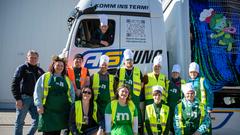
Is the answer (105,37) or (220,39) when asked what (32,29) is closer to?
(105,37)

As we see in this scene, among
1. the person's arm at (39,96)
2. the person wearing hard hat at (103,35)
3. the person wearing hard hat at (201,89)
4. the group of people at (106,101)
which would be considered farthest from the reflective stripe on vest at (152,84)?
the person's arm at (39,96)

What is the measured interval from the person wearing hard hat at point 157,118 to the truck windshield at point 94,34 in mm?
1707

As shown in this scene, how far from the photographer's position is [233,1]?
695 centimetres

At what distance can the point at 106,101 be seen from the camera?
5734 mm

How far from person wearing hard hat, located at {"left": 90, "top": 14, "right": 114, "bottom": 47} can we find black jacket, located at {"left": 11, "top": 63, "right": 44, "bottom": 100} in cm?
132

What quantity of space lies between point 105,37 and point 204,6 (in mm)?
2063

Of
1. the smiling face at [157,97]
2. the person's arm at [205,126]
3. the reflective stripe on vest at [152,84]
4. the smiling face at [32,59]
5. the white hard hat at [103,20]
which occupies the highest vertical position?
the white hard hat at [103,20]

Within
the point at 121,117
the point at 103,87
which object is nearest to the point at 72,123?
the point at 121,117

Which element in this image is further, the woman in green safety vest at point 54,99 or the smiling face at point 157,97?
the smiling face at point 157,97

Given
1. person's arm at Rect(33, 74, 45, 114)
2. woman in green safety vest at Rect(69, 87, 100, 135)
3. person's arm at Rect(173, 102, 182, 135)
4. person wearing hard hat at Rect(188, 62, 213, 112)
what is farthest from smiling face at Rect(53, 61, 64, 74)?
person wearing hard hat at Rect(188, 62, 213, 112)

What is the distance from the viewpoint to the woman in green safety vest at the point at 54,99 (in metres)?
5.19

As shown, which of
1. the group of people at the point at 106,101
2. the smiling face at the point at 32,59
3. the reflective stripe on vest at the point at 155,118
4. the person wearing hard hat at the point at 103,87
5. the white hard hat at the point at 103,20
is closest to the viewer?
the group of people at the point at 106,101

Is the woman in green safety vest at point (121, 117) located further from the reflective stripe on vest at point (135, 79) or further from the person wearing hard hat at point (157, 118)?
the reflective stripe on vest at point (135, 79)

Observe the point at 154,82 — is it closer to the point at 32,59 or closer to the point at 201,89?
the point at 201,89
